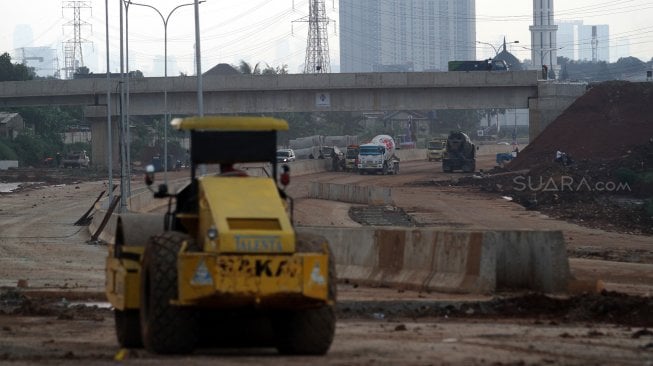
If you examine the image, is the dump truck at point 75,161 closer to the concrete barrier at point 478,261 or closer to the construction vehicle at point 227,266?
the concrete barrier at point 478,261

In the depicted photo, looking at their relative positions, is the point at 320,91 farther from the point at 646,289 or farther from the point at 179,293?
the point at 179,293

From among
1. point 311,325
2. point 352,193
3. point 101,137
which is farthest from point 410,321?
point 101,137

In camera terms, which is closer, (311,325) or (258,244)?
(258,244)

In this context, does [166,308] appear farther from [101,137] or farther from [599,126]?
[101,137]

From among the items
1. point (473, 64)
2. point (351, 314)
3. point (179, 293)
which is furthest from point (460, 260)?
point (473, 64)

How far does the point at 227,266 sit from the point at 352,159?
265ft

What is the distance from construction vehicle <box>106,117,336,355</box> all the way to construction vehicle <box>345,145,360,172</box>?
77.5 meters

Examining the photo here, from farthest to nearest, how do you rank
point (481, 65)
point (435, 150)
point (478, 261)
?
1. point (435, 150)
2. point (481, 65)
3. point (478, 261)

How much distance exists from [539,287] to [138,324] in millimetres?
8717

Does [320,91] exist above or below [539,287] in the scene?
above

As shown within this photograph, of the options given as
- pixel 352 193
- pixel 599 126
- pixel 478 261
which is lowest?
pixel 352 193

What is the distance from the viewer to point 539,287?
2131cm

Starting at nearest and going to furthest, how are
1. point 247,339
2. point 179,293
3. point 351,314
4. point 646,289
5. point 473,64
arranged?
point 179,293
point 247,339
point 351,314
point 646,289
point 473,64

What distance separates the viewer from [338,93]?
269 feet
